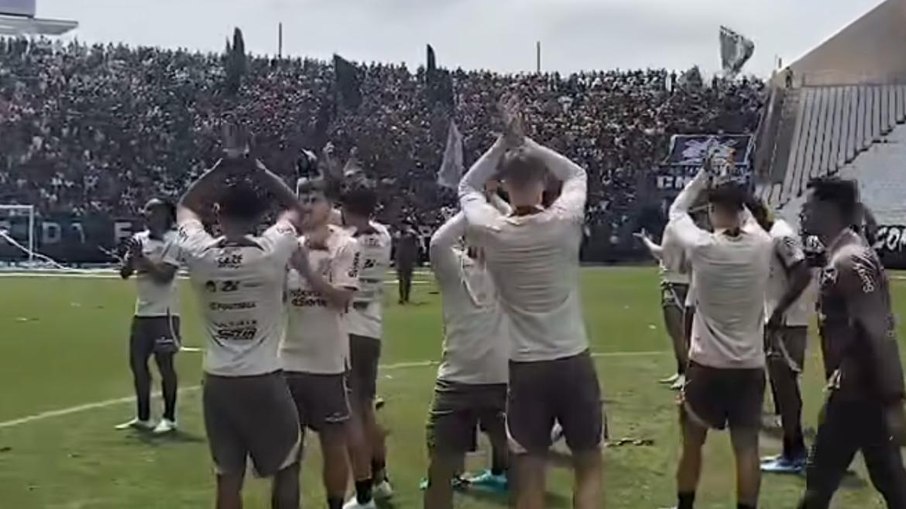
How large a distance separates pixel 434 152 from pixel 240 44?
11559 millimetres

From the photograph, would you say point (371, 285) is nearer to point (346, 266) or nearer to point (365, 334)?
point (365, 334)

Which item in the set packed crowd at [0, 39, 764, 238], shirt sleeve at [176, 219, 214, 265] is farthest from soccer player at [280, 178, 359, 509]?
packed crowd at [0, 39, 764, 238]

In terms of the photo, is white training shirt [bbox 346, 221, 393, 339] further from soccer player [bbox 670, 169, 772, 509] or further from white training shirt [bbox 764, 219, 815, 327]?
white training shirt [bbox 764, 219, 815, 327]

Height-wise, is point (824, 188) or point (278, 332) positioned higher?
point (824, 188)

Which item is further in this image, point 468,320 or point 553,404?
point 468,320

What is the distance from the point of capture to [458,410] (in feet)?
24.6

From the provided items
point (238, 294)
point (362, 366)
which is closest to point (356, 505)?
point (362, 366)

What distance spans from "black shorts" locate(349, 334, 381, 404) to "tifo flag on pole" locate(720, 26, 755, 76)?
→ 61543mm

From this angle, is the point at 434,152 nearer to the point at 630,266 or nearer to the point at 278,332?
the point at 630,266

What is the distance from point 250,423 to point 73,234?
142 feet

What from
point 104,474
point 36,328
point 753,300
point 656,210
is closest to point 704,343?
point 753,300

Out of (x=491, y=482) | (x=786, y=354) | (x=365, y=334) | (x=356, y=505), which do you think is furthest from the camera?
(x=786, y=354)

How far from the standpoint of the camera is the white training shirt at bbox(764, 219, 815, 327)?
917 centimetres

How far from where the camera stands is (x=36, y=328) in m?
22.5
